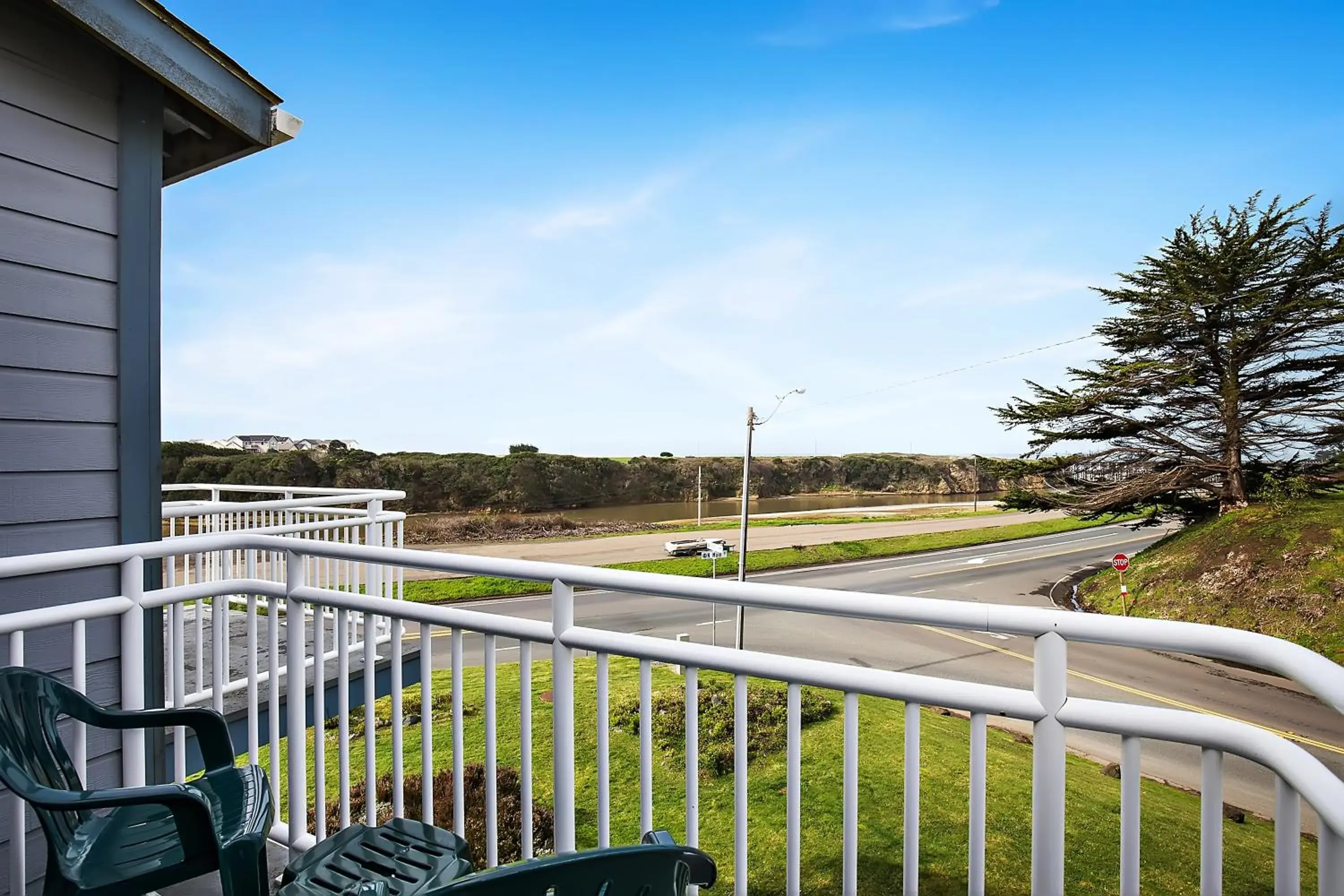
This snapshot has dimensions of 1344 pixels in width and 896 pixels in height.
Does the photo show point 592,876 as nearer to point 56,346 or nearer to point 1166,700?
point 56,346

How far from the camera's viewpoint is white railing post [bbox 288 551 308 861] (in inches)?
66.2

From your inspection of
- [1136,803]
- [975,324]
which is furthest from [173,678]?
[975,324]

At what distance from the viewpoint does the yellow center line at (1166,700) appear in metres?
0.76

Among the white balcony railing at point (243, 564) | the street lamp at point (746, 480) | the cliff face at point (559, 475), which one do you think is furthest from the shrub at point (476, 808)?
the cliff face at point (559, 475)

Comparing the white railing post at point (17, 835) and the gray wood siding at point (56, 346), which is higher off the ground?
the gray wood siding at point (56, 346)

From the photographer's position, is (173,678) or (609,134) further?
(609,134)

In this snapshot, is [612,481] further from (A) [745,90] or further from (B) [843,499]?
(A) [745,90]

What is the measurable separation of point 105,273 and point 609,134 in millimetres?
23343

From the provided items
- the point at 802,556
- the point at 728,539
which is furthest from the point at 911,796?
the point at 728,539

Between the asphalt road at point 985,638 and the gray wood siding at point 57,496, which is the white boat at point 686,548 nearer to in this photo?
the asphalt road at point 985,638

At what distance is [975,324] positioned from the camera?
30.9 metres

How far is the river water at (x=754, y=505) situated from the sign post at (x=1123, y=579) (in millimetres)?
6366

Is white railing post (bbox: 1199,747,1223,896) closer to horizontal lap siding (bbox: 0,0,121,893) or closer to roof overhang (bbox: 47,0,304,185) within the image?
horizontal lap siding (bbox: 0,0,121,893)

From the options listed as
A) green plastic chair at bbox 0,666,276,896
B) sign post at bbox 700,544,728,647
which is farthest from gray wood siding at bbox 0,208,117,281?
sign post at bbox 700,544,728,647
